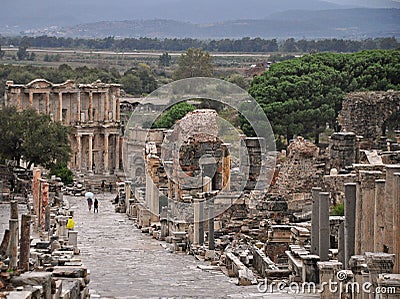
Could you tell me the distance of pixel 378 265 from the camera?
1731 centimetres

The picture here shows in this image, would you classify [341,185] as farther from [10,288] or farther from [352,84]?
[352,84]

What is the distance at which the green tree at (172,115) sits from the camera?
74625mm

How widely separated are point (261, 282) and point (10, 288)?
8.14 metres

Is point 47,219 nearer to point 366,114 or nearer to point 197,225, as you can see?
point 197,225

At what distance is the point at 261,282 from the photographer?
23906mm

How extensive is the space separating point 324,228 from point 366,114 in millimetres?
23793

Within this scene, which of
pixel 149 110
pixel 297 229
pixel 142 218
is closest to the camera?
pixel 297 229

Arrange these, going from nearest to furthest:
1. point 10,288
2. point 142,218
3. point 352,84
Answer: point 10,288 → point 142,218 → point 352,84

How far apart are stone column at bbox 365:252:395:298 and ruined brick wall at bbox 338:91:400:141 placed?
28.6 meters

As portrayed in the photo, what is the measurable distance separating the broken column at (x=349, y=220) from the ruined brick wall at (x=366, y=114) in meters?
24.6

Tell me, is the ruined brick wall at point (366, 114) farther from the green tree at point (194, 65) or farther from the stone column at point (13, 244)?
the green tree at point (194, 65)

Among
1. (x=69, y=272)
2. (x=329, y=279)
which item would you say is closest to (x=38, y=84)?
(x=69, y=272)

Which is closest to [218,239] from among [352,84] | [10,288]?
[10,288]

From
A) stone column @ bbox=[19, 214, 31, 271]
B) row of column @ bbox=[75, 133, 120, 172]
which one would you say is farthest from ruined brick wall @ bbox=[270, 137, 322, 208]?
row of column @ bbox=[75, 133, 120, 172]
